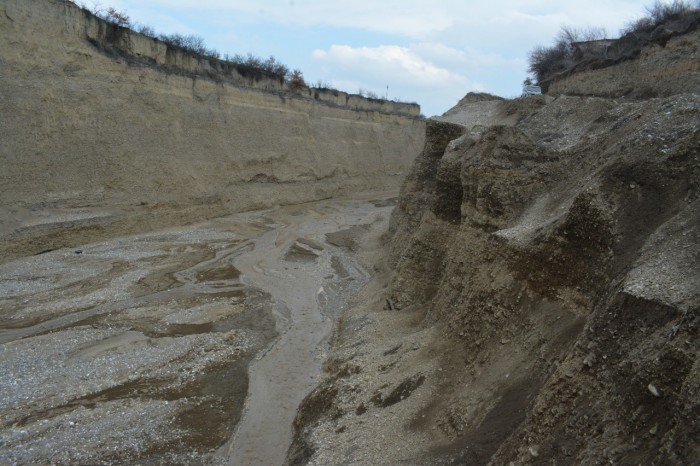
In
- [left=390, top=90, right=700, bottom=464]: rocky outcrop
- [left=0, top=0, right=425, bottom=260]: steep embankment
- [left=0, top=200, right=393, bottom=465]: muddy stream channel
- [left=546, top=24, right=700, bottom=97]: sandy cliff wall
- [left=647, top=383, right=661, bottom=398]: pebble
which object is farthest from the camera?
[left=0, top=0, right=425, bottom=260]: steep embankment

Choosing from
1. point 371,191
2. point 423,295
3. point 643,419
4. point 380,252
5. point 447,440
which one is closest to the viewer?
point 643,419

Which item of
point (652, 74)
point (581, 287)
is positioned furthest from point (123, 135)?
point (581, 287)

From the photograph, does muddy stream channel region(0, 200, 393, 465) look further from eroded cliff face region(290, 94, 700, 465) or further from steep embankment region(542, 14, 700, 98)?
steep embankment region(542, 14, 700, 98)

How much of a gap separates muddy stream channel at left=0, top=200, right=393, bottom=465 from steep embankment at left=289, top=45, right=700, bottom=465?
1149 millimetres

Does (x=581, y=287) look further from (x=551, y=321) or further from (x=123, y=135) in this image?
(x=123, y=135)

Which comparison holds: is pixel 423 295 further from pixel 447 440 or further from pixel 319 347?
pixel 447 440

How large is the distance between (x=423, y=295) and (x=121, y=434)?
20.8 ft

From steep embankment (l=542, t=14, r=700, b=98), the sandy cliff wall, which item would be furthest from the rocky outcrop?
steep embankment (l=542, t=14, r=700, b=98)

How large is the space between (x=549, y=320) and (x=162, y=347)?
7.59 meters

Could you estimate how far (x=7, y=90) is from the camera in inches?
674

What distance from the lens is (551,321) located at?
6219mm

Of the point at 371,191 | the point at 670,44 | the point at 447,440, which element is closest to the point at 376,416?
the point at 447,440

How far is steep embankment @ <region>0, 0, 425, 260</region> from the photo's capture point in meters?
17.2

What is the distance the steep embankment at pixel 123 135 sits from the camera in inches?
679
